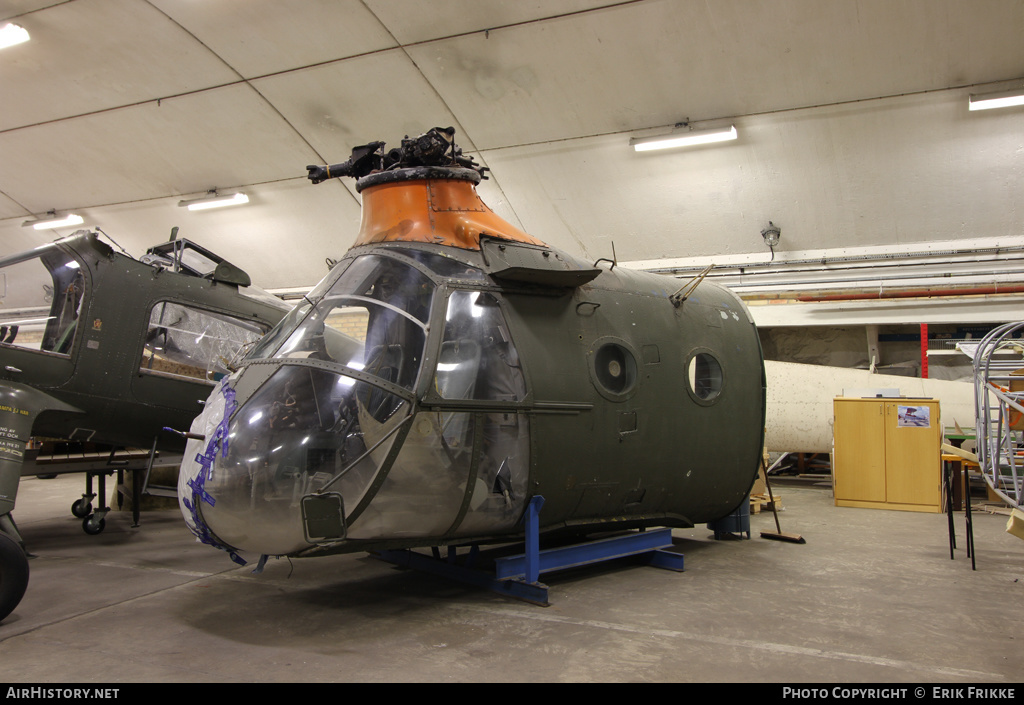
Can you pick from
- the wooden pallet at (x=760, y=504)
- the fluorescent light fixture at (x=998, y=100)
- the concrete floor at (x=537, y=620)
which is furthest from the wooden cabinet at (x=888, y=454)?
the fluorescent light fixture at (x=998, y=100)

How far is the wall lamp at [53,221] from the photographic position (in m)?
15.5

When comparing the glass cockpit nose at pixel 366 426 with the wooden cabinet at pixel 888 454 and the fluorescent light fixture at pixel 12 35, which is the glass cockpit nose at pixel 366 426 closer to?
the wooden cabinet at pixel 888 454

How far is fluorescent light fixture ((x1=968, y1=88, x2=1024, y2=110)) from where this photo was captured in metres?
9.58

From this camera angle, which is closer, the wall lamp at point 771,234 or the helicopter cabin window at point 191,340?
the helicopter cabin window at point 191,340

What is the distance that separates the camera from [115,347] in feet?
22.1

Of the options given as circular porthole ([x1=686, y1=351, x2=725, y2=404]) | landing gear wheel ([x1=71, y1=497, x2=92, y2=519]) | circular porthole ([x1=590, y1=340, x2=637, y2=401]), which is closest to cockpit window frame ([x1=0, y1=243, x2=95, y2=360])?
landing gear wheel ([x1=71, y1=497, x2=92, y2=519])

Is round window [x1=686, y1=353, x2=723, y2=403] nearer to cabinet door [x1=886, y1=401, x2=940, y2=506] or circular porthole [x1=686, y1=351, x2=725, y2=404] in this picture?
circular porthole [x1=686, y1=351, x2=725, y2=404]

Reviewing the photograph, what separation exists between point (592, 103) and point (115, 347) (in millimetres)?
7522

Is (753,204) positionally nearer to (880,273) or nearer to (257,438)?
(880,273)

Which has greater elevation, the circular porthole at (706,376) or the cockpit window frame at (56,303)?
the cockpit window frame at (56,303)

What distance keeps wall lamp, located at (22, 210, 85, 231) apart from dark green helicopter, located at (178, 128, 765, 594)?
13036 mm

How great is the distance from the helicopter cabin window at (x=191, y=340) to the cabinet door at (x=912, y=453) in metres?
8.03

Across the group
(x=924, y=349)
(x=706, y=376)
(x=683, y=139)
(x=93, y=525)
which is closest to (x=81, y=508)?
(x=93, y=525)

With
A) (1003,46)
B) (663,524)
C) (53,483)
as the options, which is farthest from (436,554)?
(53,483)
